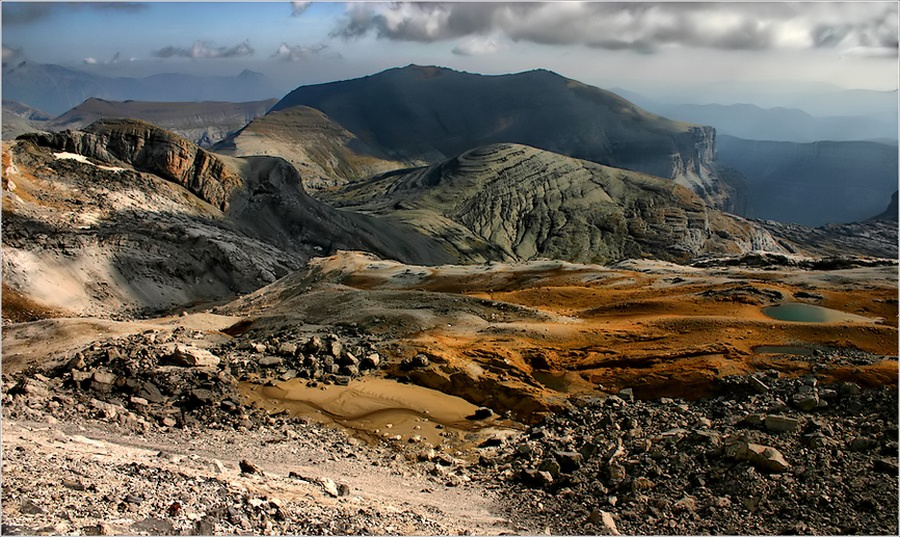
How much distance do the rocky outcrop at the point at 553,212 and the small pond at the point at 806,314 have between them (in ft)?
209

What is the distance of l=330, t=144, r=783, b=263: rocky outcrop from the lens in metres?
98.7

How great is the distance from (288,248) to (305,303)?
32.7 meters

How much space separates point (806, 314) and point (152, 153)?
164 feet

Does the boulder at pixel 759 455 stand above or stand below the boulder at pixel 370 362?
above

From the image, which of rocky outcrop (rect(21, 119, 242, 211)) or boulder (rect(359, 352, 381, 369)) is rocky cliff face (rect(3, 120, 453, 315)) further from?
boulder (rect(359, 352, 381, 369))

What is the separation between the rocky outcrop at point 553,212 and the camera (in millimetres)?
98688

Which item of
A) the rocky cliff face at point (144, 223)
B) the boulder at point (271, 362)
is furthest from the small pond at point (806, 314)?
the rocky cliff face at point (144, 223)

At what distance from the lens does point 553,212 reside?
108m

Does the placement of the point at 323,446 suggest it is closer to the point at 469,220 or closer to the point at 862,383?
the point at 862,383

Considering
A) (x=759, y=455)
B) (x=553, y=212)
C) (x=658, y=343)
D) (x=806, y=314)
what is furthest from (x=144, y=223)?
(x=553, y=212)

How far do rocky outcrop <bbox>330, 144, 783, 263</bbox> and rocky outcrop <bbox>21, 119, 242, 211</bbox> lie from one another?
36.7 meters

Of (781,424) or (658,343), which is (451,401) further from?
(781,424)

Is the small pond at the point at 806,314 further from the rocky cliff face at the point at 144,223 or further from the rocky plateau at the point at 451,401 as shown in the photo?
the rocky cliff face at the point at 144,223

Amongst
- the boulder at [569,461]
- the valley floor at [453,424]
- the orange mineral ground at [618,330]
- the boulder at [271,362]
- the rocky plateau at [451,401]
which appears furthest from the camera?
the boulder at [271,362]
